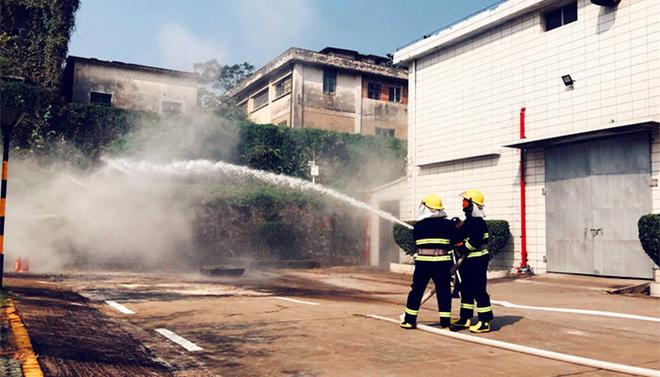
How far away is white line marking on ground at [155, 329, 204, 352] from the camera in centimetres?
569

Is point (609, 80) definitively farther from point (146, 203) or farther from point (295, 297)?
point (146, 203)

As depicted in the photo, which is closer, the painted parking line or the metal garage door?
the painted parking line

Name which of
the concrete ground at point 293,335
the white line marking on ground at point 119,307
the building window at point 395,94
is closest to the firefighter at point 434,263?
the concrete ground at point 293,335

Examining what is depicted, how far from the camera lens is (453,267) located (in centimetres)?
768

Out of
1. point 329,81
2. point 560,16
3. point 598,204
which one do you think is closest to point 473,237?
point 598,204

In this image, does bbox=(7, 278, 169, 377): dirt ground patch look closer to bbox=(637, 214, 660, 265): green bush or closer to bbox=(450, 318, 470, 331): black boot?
bbox=(450, 318, 470, 331): black boot

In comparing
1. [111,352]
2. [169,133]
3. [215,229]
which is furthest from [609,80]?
[169,133]

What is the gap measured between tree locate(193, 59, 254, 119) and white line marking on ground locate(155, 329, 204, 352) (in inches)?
1199

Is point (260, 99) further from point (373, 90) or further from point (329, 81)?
point (373, 90)

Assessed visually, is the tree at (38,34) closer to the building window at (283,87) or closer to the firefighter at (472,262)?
the building window at (283,87)

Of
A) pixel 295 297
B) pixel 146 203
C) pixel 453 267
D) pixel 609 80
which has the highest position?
pixel 609 80

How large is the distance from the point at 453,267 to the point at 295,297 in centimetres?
412

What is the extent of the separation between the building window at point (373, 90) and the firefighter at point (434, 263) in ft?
97.0

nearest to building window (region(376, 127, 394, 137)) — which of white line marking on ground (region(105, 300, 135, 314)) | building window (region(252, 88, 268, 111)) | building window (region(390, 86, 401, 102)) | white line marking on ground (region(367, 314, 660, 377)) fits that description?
building window (region(390, 86, 401, 102))
